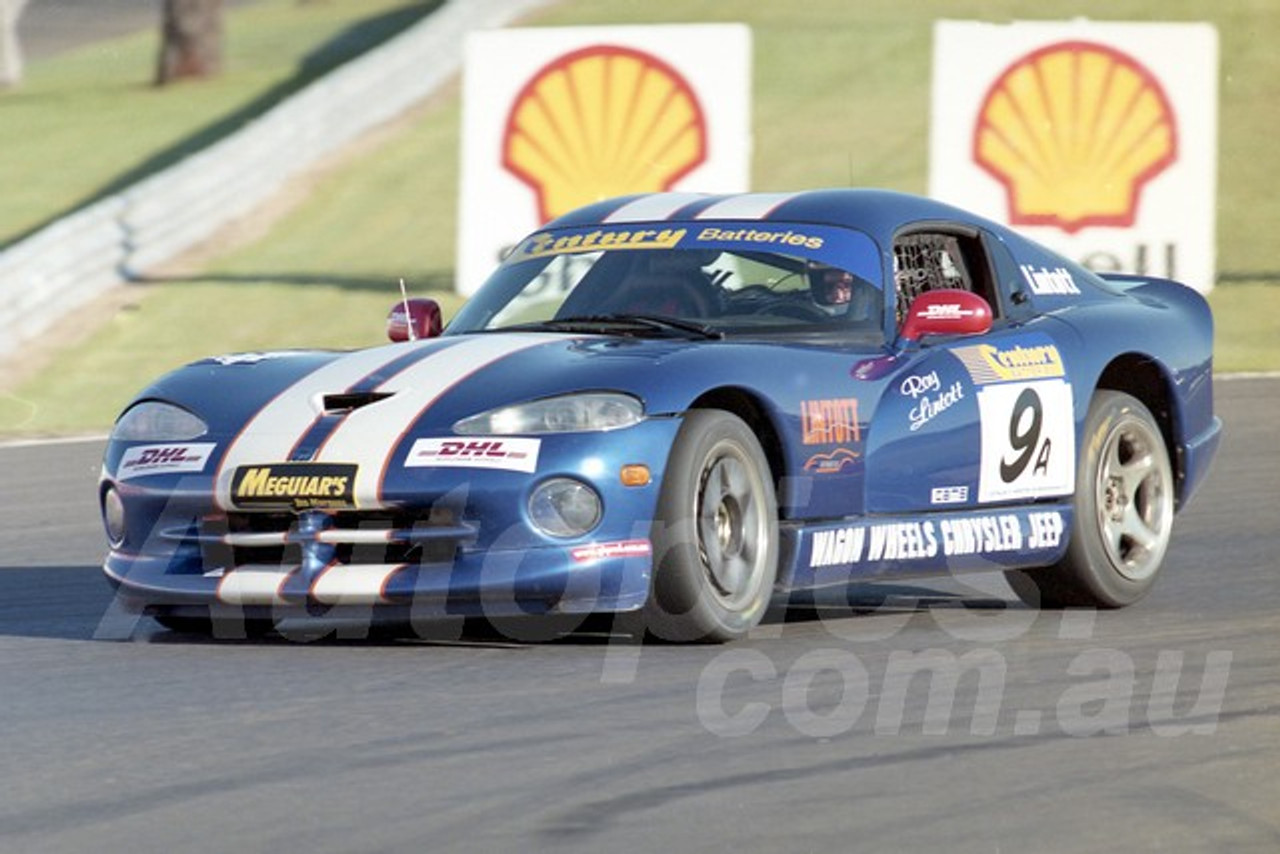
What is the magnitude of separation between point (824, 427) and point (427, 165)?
1910 cm

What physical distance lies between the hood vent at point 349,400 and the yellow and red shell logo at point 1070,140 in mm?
12396

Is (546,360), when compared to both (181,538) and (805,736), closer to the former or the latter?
(181,538)

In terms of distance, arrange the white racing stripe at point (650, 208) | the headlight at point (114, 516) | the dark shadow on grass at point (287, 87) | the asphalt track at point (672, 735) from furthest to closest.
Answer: the dark shadow on grass at point (287, 87)
the white racing stripe at point (650, 208)
the headlight at point (114, 516)
the asphalt track at point (672, 735)

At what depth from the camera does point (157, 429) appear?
8.01 metres

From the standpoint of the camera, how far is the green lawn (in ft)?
61.9

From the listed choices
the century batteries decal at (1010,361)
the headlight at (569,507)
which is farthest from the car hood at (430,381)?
the century batteries decal at (1010,361)

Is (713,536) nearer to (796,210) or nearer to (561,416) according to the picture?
(561,416)

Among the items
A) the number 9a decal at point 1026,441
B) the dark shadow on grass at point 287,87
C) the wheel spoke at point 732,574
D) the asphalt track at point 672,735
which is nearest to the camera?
the asphalt track at point 672,735

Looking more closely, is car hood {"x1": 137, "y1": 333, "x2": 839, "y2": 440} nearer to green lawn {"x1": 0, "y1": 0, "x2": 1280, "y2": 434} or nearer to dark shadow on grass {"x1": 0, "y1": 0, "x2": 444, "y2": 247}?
green lawn {"x1": 0, "y1": 0, "x2": 1280, "y2": 434}

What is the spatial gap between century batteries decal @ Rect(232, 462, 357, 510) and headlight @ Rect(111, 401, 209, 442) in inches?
11.8

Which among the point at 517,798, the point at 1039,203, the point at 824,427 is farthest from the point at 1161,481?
the point at 1039,203

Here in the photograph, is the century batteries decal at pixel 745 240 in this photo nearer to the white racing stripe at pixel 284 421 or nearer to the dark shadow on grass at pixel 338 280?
the white racing stripe at pixel 284 421

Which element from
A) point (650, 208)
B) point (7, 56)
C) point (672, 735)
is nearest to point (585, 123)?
point (650, 208)

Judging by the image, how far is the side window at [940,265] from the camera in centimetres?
895
